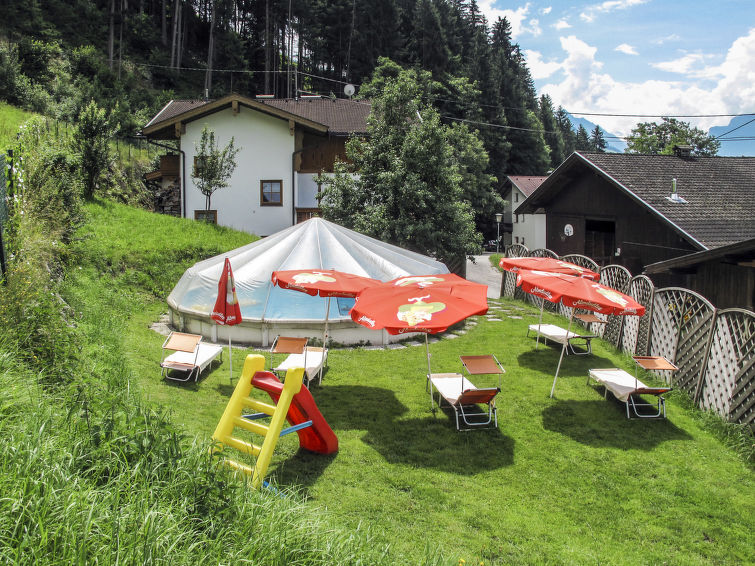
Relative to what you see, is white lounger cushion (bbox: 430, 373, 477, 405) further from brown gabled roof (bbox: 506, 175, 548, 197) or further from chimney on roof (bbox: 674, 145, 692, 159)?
brown gabled roof (bbox: 506, 175, 548, 197)

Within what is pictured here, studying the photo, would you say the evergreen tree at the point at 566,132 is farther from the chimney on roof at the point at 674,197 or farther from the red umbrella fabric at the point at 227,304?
the red umbrella fabric at the point at 227,304

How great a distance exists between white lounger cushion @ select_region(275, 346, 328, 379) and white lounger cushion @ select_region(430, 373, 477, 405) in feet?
7.08

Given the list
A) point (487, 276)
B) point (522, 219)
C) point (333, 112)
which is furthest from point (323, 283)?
point (522, 219)

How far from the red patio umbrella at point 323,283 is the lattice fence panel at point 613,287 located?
6.63m

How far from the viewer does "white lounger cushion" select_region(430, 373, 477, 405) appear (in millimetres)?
8297

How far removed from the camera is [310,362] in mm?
9938

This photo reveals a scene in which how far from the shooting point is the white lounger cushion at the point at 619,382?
8.66 m

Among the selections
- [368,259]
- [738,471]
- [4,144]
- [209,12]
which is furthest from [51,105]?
[209,12]

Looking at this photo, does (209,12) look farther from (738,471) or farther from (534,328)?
(738,471)

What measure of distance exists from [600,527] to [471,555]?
1612 mm

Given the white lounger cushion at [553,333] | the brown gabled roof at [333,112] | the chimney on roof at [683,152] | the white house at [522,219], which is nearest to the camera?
the white lounger cushion at [553,333]

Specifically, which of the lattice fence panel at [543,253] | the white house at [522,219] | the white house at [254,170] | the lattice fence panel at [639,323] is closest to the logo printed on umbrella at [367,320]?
the lattice fence panel at [639,323]

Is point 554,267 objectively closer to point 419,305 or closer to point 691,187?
point 419,305

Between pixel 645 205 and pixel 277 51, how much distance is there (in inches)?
1989
